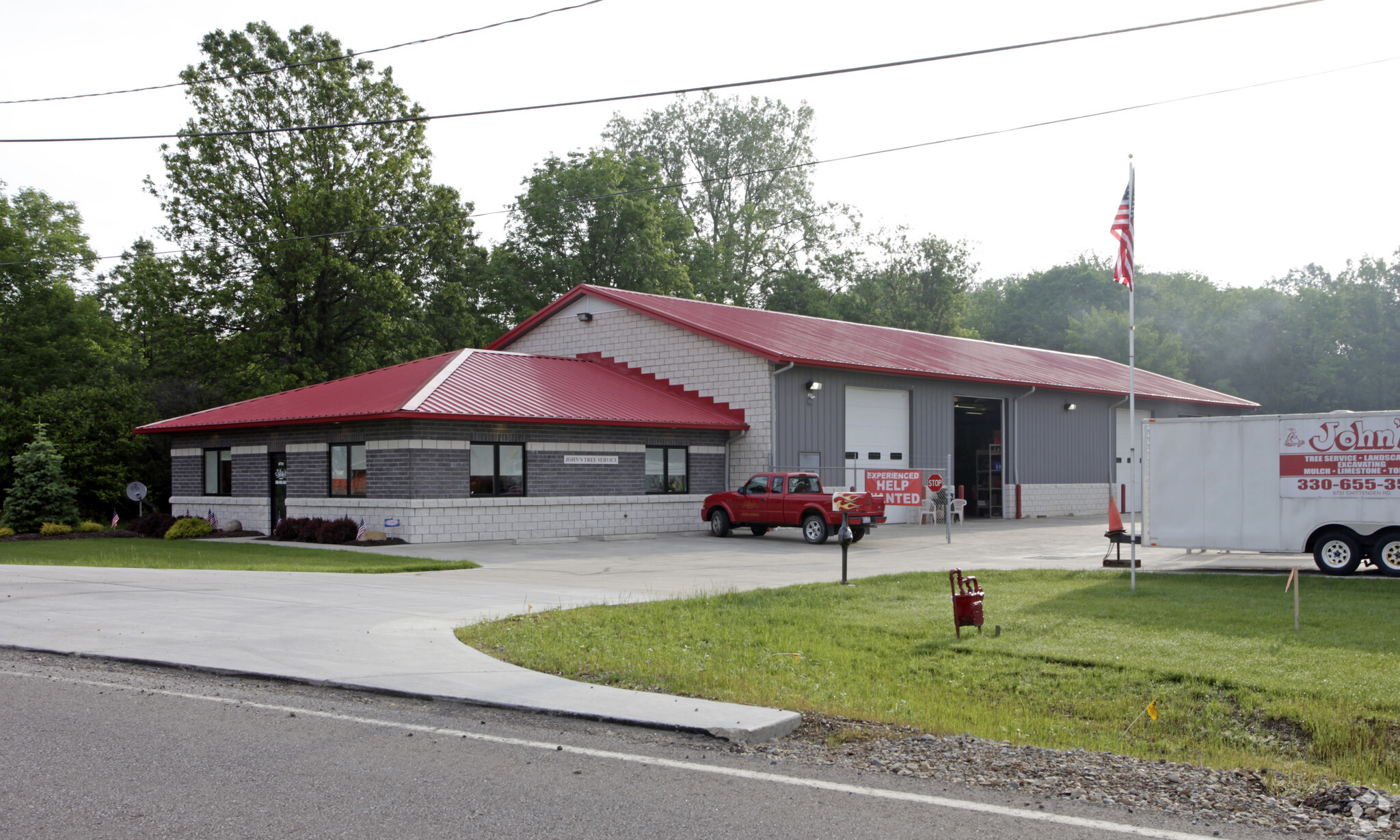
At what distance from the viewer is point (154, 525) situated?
3072cm

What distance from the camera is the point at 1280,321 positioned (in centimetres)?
7869

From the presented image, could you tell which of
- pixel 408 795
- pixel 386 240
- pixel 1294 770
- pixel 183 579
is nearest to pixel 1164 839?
pixel 1294 770

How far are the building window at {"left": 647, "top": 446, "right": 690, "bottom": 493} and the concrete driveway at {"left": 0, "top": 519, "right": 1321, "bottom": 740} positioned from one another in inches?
110

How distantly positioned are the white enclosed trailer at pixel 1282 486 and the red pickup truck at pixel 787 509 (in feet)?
24.2

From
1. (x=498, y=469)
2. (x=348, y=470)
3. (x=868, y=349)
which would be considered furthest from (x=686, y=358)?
(x=348, y=470)

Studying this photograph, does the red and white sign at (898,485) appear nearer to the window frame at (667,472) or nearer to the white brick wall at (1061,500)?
the window frame at (667,472)

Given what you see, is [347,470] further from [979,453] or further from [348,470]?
[979,453]

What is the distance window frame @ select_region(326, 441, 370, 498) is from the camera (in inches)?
1039

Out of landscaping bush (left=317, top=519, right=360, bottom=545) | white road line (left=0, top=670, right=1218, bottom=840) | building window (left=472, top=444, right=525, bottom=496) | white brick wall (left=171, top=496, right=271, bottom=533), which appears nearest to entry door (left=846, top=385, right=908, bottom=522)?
building window (left=472, top=444, right=525, bottom=496)

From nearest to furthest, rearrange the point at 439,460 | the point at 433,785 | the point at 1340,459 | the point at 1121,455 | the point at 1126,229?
the point at 433,785, the point at 1126,229, the point at 1340,459, the point at 439,460, the point at 1121,455

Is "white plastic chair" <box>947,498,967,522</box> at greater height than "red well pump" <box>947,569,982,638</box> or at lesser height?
lesser

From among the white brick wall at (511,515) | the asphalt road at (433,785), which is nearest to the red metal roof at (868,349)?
→ the white brick wall at (511,515)

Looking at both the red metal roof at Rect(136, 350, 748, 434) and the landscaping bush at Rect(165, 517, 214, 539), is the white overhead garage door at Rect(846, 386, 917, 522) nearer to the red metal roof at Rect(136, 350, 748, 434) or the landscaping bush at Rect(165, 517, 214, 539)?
the red metal roof at Rect(136, 350, 748, 434)

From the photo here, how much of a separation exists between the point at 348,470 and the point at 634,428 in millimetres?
7274
